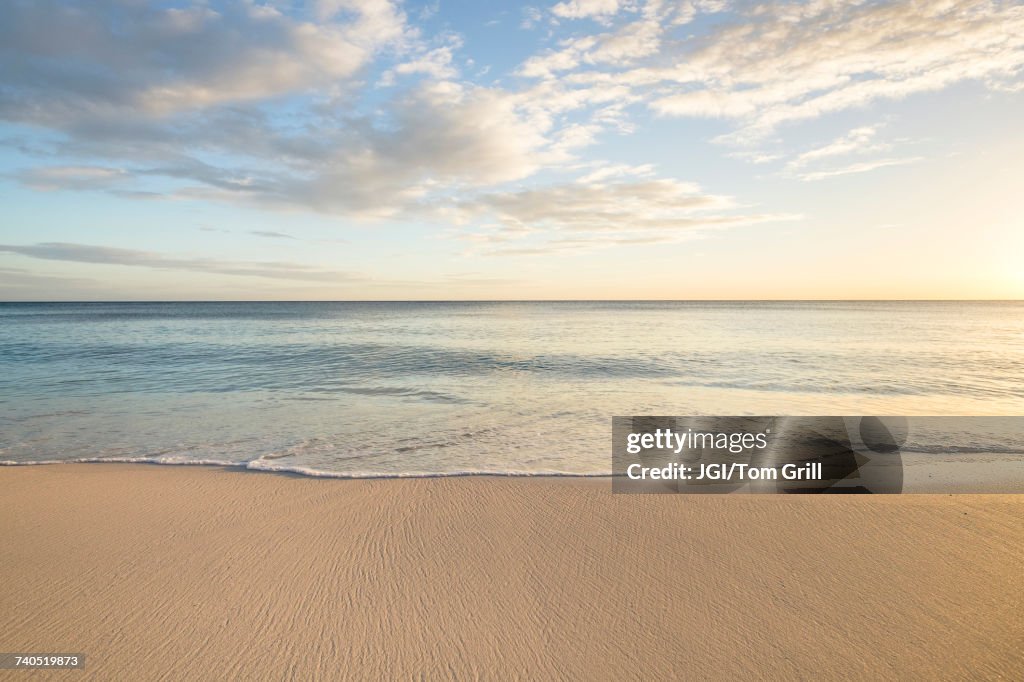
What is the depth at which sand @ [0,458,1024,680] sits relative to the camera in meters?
3.19

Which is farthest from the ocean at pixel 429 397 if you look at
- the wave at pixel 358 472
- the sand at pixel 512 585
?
the sand at pixel 512 585

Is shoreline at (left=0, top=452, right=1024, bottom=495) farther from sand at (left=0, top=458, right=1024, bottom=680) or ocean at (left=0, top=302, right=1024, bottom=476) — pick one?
sand at (left=0, top=458, right=1024, bottom=680)

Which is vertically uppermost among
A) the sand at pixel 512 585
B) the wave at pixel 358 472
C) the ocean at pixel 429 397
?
the sand at pixel 512 585

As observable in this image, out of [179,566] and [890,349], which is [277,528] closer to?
[179,566]

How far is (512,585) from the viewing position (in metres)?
4.02

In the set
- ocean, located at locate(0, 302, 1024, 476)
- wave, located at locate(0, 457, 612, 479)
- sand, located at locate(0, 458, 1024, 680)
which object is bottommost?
ocean, located at locate(0, 302, 1024, 476)

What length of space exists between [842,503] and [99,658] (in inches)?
270

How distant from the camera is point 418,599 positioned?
383 centimetres

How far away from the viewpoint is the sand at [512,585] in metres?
3.19

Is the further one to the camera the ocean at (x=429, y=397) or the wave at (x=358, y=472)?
the ocean at (x=429, y=397)

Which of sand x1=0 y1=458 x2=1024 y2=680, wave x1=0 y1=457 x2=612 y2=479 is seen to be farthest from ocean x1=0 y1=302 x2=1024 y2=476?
sand x1=0 y1=458 x2=1024 y2=680

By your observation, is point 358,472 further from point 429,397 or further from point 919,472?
point 919,472

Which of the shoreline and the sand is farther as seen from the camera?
the shoreline

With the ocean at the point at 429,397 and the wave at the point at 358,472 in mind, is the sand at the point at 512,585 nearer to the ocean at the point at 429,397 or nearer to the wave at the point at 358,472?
the wave at the point at 358,472
